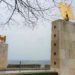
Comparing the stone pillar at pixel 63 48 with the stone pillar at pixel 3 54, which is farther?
the stone pillar at pixel 3 54

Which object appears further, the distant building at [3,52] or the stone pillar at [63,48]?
the distant building at [3,52]

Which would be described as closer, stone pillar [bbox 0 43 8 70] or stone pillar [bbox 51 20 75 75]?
stone pillar [bbox 51 20 75 75]

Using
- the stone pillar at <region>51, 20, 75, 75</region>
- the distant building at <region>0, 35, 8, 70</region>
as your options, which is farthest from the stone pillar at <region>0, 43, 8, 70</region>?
the stone pillar at <region>51, 20, 75, 75</region>

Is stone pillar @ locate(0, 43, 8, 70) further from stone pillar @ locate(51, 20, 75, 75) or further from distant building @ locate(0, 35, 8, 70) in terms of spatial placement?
stone pillar @ locate(51, 20, 75, 75)

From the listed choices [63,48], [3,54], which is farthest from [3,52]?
[63,48]

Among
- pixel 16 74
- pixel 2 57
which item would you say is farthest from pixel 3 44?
pixel 16 74

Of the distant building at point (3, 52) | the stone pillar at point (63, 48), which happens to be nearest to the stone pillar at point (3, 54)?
the distant building at point (3, 52)

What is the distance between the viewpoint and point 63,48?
47.5 feet

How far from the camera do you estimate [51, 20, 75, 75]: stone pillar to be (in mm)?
14203

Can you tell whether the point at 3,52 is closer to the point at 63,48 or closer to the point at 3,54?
the point at 3,54

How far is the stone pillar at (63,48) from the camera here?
14.2 meters

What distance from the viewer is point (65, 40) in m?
14.6

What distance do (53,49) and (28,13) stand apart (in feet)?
29.0

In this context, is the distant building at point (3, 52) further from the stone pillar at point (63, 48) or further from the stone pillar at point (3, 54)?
the stone pillar at point (63, 48)
